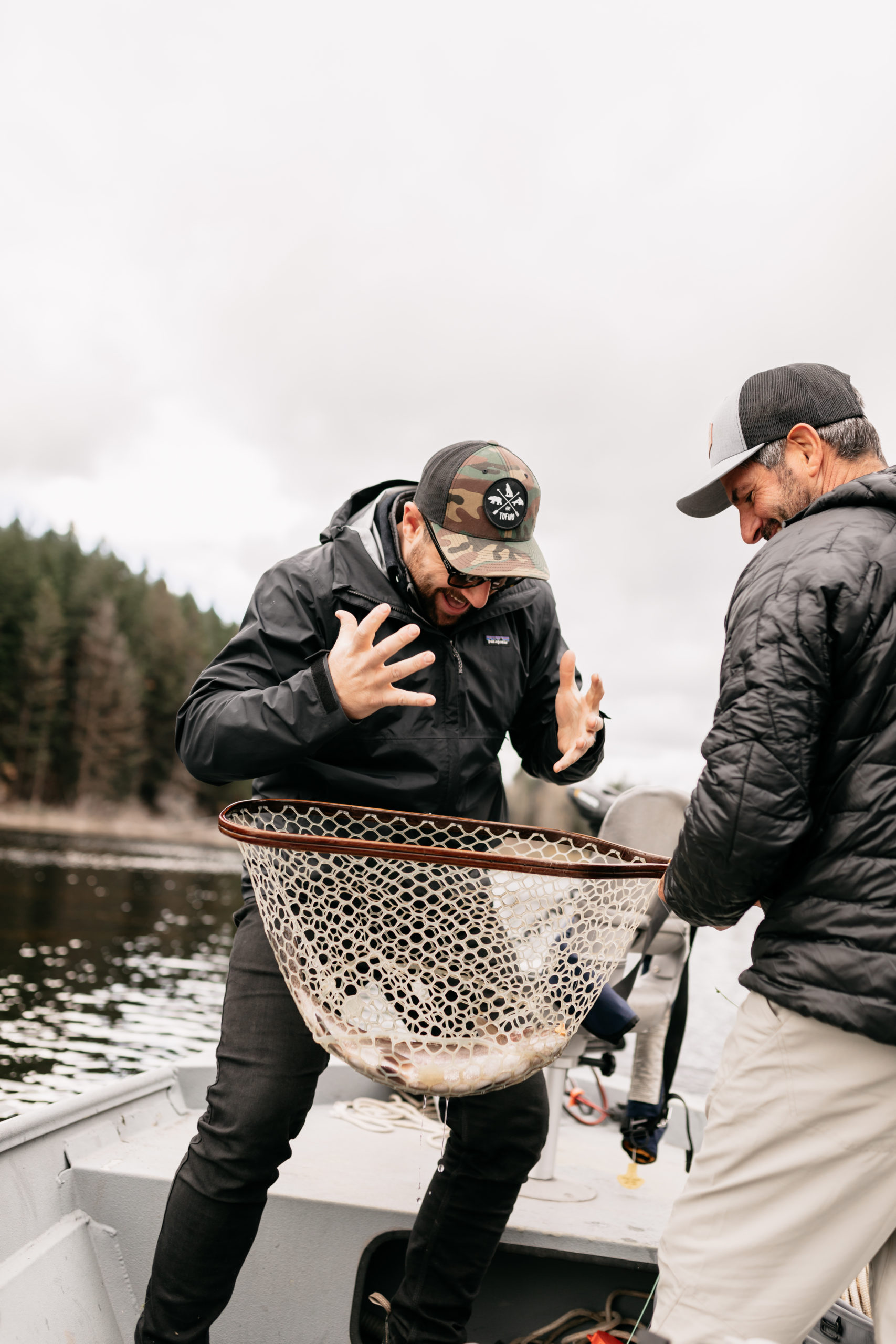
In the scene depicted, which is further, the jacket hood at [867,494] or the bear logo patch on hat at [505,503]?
the bear logo patch on hat at [505,503]

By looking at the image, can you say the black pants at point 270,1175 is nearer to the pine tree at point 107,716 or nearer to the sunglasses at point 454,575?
the sunglasses at point 454,575

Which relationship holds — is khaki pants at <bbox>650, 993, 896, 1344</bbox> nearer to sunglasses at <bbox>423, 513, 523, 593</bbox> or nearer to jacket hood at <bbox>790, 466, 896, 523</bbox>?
jacket hood at <bbox>790, 466, 896, 523</bbox>

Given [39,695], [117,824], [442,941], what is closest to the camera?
[442,941]

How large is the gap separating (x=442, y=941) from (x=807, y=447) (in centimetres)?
141

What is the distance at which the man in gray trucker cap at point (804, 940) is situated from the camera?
154 centimetres

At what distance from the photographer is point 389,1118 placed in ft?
12.2

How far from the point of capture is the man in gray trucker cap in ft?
5.05

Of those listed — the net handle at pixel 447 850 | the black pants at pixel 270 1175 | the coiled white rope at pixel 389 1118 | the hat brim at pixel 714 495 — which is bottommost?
the coiled white rope at pixel 389 1118

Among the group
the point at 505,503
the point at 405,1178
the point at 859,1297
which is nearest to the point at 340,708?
the point at 505,503

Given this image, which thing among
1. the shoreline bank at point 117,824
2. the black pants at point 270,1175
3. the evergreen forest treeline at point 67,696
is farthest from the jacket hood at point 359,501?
the evergreen forest treeline at point 67,696

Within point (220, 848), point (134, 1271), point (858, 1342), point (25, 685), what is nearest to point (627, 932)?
point (858, 1342)

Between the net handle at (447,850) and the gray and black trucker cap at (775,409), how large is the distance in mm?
880

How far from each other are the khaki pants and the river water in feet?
0.94

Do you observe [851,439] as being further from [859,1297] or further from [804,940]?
[859,1297]
